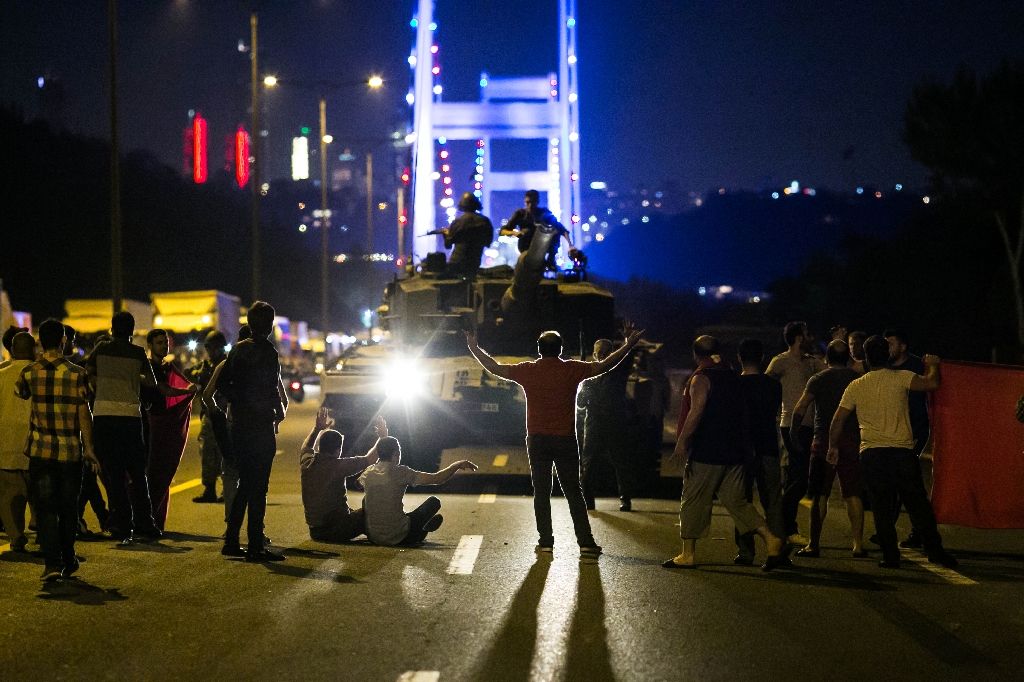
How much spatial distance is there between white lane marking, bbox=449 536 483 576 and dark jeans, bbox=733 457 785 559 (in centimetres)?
184

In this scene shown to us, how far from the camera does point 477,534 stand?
11.5 meters

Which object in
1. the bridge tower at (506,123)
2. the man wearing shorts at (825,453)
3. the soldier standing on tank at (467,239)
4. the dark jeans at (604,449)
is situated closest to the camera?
the man wearing shorts at (825,453)

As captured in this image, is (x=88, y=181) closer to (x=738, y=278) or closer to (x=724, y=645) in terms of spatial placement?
(x=724, y=645)

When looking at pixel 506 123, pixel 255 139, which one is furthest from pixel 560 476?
pixel 506 123

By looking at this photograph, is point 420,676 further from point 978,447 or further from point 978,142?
point 978,142

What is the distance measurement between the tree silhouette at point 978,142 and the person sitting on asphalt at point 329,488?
109 feet

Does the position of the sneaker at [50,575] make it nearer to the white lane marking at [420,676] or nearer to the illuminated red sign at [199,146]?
the white lane marking at [420,676]


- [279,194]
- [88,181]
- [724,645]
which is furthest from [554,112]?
Answer: [724,645]

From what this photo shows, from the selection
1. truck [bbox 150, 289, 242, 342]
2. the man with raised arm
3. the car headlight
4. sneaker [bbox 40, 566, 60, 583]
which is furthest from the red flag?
truck [bbox 150, 289, 242, 342]

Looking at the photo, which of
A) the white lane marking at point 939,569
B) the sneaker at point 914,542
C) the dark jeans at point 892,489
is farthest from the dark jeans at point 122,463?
the sneaker at point 914,542

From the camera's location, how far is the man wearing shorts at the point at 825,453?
10516 mm

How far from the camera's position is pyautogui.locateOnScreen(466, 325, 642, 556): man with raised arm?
33.8 ft

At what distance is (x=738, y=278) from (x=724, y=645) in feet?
444

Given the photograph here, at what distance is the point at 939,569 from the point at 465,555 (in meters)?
3.25
